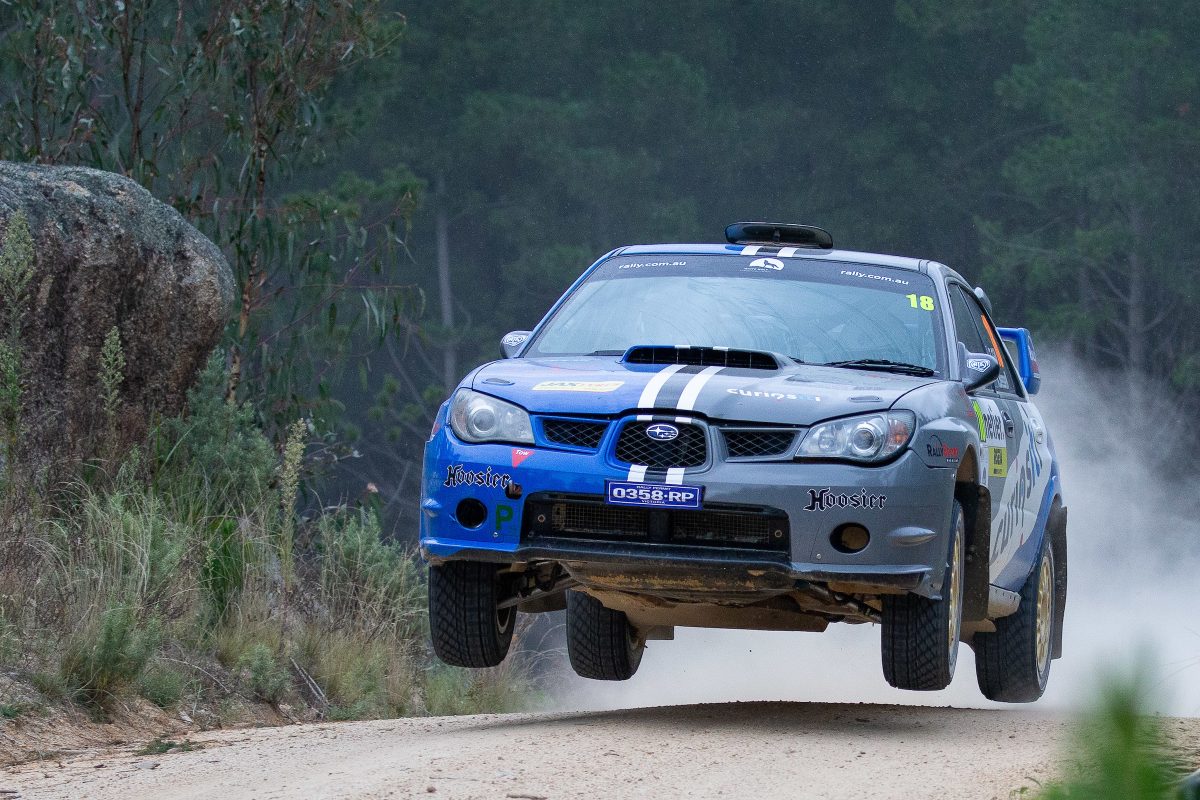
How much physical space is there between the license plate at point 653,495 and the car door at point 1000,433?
1502mm

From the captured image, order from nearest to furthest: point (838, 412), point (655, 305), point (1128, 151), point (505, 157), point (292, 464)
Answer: point (838, 412)
point (655, 305)
point (292, 464)
point (1128, 151)
point (505, 157)

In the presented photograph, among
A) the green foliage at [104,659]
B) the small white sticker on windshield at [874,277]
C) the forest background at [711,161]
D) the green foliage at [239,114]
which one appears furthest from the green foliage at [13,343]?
the forest background at [711,161]

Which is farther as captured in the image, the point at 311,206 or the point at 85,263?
the point at 311,206

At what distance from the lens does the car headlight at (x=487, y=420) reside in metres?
6.29

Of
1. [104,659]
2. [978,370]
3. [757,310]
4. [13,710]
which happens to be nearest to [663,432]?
[757,310]

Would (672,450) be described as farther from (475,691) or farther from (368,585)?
(475,691)

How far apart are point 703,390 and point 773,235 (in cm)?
227

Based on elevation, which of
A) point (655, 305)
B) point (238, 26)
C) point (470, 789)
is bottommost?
point (470, 789)

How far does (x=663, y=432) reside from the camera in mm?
6098

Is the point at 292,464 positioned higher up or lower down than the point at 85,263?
lower down

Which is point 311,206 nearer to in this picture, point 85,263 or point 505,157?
point 85,263

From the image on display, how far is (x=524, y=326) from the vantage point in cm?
4409

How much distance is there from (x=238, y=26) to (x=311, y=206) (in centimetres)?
173

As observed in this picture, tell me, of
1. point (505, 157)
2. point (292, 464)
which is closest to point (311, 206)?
point (292, 464)
